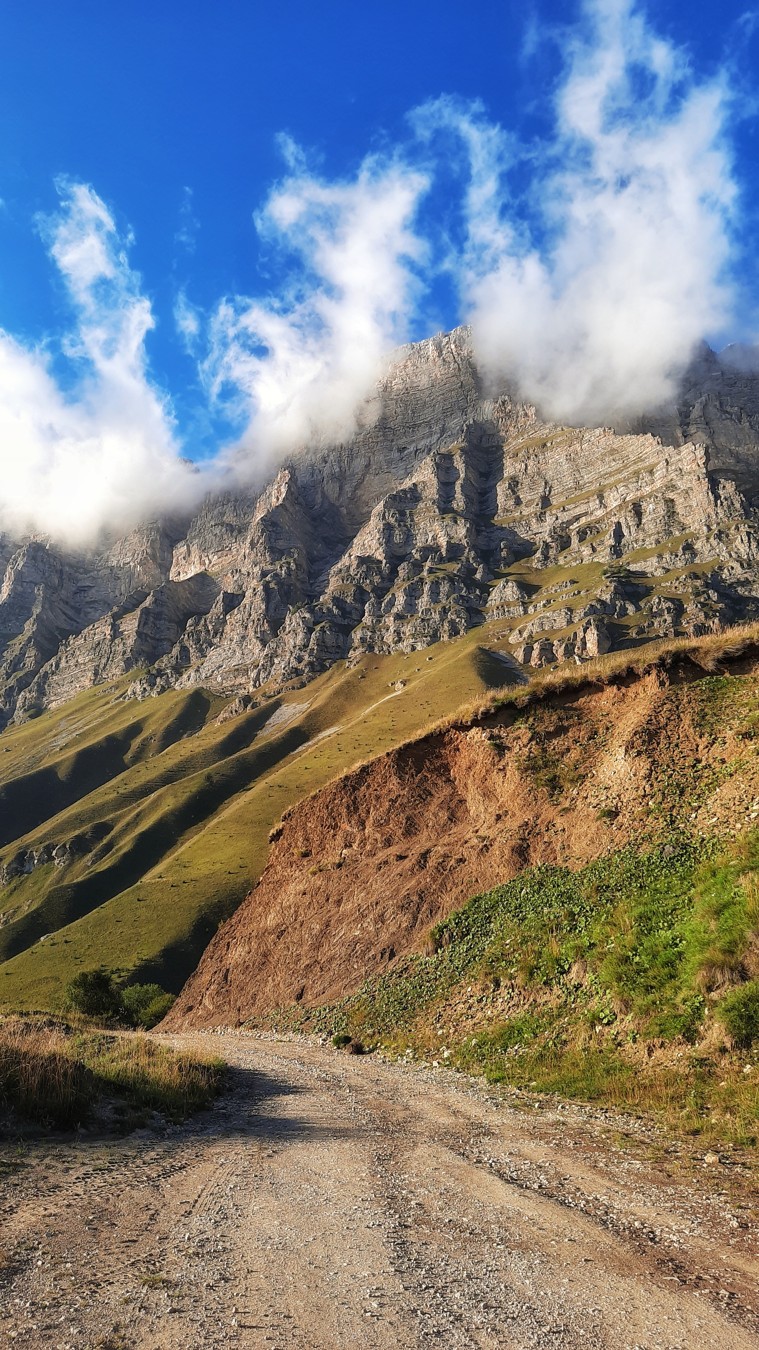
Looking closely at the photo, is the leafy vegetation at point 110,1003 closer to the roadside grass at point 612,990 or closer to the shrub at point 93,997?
the shrub at point 93,997

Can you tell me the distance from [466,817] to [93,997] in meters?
47.7

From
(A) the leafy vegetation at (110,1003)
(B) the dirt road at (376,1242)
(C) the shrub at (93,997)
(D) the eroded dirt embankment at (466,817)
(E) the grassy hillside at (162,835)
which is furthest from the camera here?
(E) the grassy hillside at (162,835)

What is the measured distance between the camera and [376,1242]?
8.07 meters

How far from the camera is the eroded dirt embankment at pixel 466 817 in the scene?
77.0ft

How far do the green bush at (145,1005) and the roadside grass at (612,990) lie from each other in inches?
1619

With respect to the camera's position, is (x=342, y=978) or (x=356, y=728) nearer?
(x=342, y=978)

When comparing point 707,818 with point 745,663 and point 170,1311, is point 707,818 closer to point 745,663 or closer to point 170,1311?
point 745,663

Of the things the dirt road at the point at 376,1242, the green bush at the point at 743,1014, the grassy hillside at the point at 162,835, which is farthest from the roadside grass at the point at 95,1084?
the grassy hillside at the point at 162,835

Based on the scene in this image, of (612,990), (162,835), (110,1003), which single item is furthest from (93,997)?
(162,835)

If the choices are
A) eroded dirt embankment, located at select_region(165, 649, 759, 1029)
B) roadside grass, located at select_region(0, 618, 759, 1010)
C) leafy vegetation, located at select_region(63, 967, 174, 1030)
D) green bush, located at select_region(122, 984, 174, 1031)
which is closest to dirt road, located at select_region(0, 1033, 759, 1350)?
eroded dirt embankment, located at select_region(165, 649, 759, 1029)

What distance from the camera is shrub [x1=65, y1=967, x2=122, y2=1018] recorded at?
6091 centimetres

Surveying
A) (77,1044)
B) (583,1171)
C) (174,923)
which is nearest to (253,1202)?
(583,1171)

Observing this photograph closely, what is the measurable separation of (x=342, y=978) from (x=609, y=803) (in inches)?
616

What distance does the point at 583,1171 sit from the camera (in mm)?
10547
